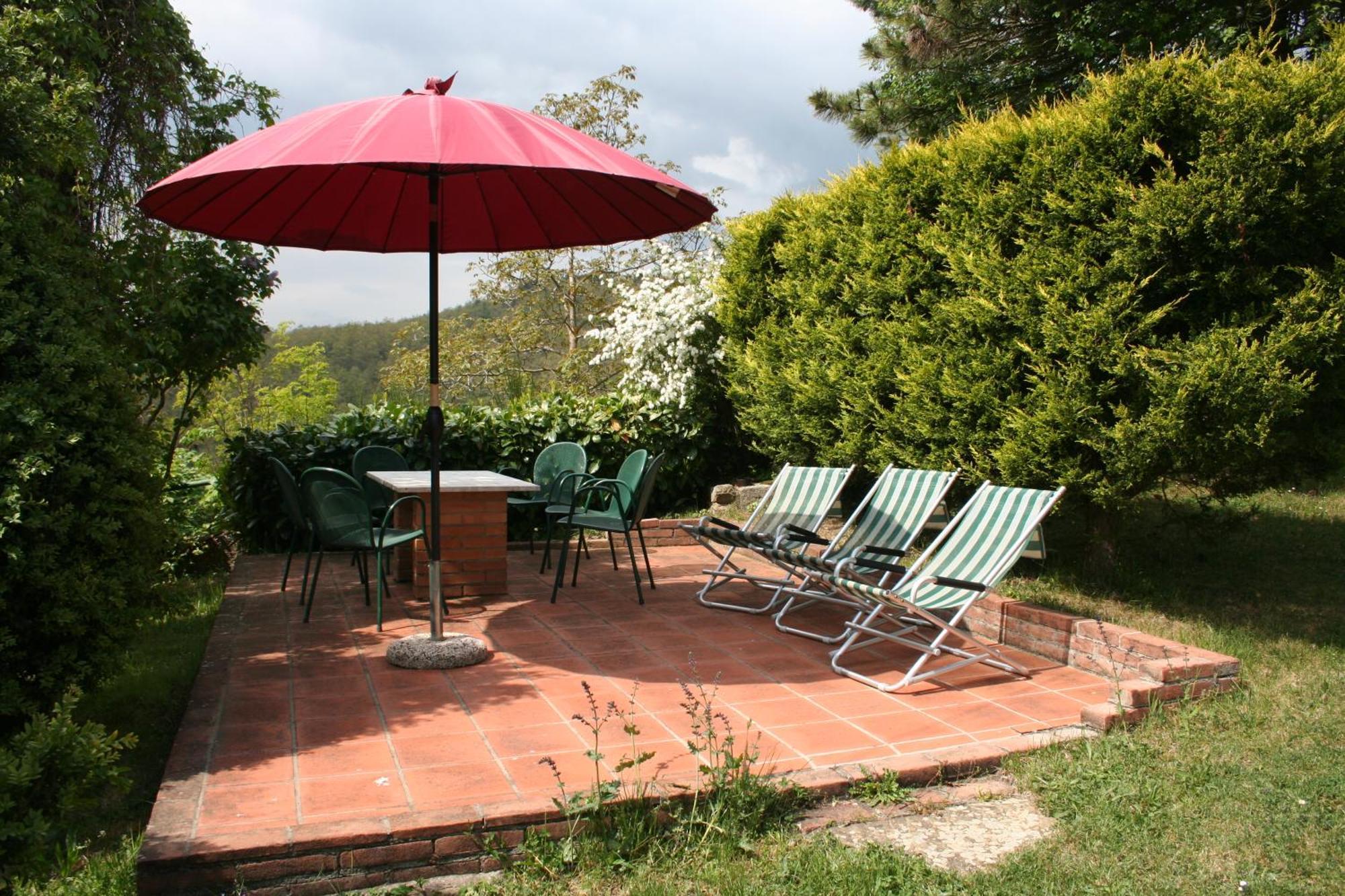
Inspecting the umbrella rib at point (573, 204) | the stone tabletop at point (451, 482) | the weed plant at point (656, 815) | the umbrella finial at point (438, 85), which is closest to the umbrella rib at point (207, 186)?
the umbrella finial at point (438, 85)

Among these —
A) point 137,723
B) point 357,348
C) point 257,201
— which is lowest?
point 137,723

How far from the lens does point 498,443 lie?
9.03 meters

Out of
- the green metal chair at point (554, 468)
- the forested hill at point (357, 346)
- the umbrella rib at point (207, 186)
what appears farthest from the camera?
the forested hill at point (357, 346)

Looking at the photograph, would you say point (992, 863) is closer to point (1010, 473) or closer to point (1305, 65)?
point (1010, 473)

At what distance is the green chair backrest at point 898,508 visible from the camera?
5.51 m

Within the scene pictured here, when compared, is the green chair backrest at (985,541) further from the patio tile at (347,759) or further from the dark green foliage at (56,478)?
the dark green foliage at (56,478)

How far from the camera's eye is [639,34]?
263 inches

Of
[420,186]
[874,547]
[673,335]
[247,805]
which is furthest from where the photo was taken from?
[673,335]

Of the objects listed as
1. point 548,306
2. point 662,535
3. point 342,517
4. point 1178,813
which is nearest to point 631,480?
point 662,535

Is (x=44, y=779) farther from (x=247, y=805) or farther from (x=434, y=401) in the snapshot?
(x=434, y=401)

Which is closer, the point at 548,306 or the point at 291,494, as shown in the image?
the point at 291,494

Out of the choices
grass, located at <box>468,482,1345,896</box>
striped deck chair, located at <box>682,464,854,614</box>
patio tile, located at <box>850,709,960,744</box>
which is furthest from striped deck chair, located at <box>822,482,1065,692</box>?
grass, located at <box>468,482,1345,896</box>

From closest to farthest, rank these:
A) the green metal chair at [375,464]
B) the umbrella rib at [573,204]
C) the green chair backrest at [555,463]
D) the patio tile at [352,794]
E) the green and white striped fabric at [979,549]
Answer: the patio tile at [352,794] → the green and white striped fabric at [979,549] → the umbrella rib at [573,204] → the green metal chair at [375,464] → the green chair backrest at [555,463]

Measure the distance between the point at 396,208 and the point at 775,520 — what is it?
3.11 meters
